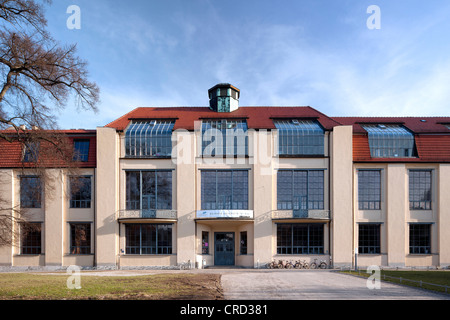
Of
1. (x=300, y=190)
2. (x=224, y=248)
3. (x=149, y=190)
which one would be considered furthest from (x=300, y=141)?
(x=149, y=190)

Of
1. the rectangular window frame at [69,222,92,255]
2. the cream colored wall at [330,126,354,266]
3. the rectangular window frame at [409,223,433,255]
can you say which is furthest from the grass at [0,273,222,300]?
the rectangular window frame at [409,223,433,255]

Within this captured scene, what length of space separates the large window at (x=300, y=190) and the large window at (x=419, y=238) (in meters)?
7.10

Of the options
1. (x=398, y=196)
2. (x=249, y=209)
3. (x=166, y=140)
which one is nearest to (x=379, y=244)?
(x=398, y=196)

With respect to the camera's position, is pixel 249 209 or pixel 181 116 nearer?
pixel 249 209

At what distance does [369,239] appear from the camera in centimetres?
2836

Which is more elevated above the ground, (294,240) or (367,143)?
(367,143)

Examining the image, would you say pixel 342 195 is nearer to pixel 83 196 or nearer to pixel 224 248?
pixel 224 248

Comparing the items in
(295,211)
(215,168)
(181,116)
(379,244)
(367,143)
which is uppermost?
(181,116)

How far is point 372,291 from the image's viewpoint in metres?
15.3

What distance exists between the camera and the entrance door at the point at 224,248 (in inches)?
1158

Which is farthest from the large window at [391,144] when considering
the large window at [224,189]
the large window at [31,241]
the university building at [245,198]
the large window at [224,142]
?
the large window at [31,241]

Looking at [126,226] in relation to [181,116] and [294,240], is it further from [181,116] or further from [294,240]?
[294,240]

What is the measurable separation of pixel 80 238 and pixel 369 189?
2226 cm
